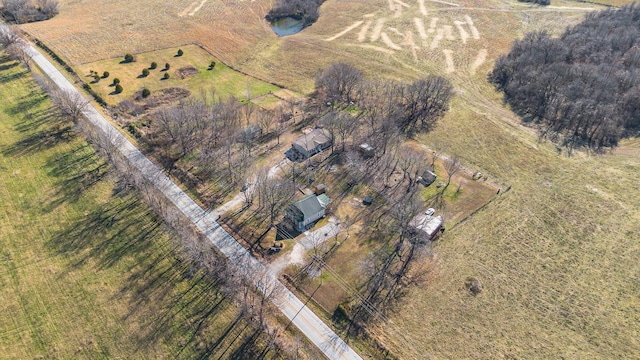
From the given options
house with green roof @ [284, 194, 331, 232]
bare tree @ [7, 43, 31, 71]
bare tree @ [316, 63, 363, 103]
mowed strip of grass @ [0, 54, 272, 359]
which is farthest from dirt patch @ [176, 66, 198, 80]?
house with green roof @ [284, 194, 331, 232]

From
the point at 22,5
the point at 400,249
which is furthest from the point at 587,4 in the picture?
the point at 22,5

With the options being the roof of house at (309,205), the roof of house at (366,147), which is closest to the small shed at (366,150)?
the roof of house at (366,147)

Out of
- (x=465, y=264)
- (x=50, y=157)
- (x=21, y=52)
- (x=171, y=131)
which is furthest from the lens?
(x=21, y=52)

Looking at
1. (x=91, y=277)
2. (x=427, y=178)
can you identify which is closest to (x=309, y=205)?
(x=427, y=178)

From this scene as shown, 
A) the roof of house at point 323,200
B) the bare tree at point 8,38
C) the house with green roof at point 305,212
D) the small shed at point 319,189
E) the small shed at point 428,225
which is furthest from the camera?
the bare tree at point 8,38

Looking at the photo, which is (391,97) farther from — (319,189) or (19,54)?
(19,54)

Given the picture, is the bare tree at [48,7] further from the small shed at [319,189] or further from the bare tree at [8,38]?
the small shed at [319,189]

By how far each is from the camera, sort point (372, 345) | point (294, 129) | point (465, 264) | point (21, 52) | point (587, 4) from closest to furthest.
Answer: point (372, 345) → point (465, 264) → point (294, 129) → point (21, 52) → point (587, 4)

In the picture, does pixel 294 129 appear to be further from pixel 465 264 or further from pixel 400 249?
pixel 465 264
